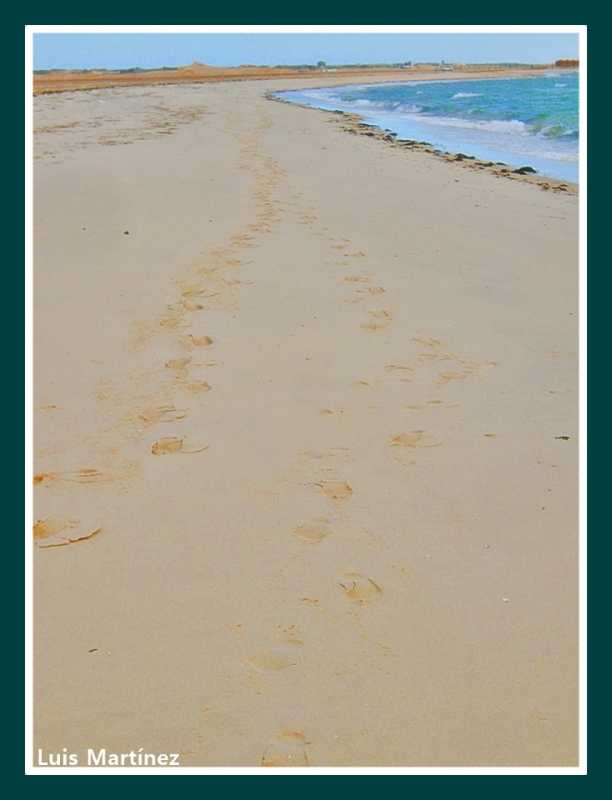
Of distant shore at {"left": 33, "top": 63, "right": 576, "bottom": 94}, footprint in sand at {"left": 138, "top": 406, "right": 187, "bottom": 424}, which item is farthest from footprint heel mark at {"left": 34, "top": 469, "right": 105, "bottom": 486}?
distant shore at {"left": 33, "top": 63, "right": 576, "bottom": 94}

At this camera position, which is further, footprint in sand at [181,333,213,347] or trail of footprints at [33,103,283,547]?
footprint in sand at [181,333,213,347]

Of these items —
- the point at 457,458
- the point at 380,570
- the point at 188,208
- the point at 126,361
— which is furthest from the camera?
the point at 188,208

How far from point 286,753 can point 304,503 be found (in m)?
0.84

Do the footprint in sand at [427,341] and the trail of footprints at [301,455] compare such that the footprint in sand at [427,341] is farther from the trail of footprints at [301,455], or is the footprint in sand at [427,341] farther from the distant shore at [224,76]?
the distant shore at [224,76]

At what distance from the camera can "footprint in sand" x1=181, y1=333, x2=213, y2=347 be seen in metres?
3.37

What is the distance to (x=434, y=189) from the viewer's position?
7465 millimetres

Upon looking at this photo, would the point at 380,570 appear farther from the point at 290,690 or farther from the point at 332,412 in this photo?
the point at 332,412

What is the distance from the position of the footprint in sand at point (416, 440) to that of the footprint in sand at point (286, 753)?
122 cm

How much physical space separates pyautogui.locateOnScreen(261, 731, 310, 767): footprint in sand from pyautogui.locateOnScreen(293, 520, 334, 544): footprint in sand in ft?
2.06

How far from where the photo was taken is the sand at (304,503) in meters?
1.63

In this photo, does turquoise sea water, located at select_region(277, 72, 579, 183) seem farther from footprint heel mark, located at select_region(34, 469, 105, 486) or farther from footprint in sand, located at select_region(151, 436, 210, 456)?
footprint heel mark, located at select_region(34, 469, 105, 486)

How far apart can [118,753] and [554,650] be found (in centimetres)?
103

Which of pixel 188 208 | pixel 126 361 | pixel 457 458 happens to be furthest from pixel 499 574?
pixel 188 208

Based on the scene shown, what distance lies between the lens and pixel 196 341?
3391mm
